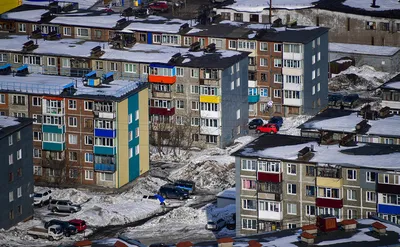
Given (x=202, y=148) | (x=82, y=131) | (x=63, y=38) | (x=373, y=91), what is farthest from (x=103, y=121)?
(x=373, y=91)

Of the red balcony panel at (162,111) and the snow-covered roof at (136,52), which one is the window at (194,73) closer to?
the snow-covered roof at (136,52)

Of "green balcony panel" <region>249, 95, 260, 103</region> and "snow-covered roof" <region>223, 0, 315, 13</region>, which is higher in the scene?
"snow-covered roof" <region>223, 0, 315, 13</region>

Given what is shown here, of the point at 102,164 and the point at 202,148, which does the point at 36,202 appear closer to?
the point at 102,164

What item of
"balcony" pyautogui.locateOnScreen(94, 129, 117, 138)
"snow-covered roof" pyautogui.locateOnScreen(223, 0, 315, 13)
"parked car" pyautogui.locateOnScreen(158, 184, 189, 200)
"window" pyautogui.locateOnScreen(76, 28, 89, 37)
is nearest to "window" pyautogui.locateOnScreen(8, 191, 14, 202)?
"balcony" pyautogui.locateOnScreen(94, 129, 117, 138)

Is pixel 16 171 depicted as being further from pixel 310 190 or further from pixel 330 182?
pixel 330 182

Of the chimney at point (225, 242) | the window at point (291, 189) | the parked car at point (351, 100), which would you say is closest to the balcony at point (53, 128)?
the window at point (291, 189)

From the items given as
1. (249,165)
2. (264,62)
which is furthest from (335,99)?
(249,165)

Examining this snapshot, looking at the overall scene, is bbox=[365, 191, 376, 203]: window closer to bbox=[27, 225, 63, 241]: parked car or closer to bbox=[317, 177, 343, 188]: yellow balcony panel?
bbox=[317, 177, 343, 188]: yellow balcony panel
